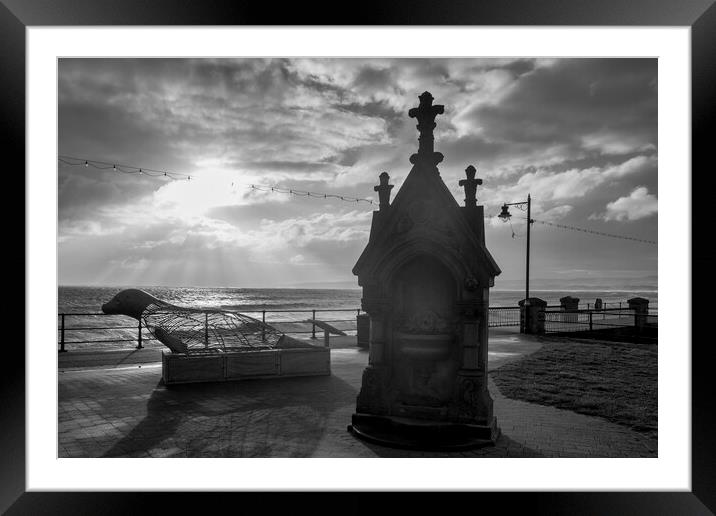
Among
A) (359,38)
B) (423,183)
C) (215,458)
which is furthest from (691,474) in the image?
(359,38)

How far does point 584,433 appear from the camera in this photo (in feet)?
20.5

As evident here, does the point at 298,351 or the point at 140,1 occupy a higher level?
the point at 140,1

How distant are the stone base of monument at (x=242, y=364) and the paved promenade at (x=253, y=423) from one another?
0.20 metres

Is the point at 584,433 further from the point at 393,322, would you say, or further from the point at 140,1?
the point at 140,1

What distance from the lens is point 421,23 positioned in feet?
15.3

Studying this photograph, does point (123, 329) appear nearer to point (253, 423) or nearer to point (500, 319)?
point (500, 319)

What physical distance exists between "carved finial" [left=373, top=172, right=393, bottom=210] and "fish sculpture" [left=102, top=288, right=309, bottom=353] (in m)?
4.59

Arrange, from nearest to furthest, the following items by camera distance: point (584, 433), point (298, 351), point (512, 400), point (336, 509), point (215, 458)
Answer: point (336, 509) → point (215, 458) → point (584, 433) → point (512, 400) → point (298, 351)

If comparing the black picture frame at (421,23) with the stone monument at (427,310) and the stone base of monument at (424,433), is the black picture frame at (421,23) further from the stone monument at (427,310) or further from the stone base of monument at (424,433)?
the stone monument at (427,310)

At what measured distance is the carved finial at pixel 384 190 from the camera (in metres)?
6.84

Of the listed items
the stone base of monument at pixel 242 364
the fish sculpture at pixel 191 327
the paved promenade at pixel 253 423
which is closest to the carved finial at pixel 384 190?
the paved promenade at pixel 253 423

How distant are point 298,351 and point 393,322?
13.0 ft

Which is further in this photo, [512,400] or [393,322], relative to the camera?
[512,400]

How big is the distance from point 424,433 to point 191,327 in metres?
7.63
